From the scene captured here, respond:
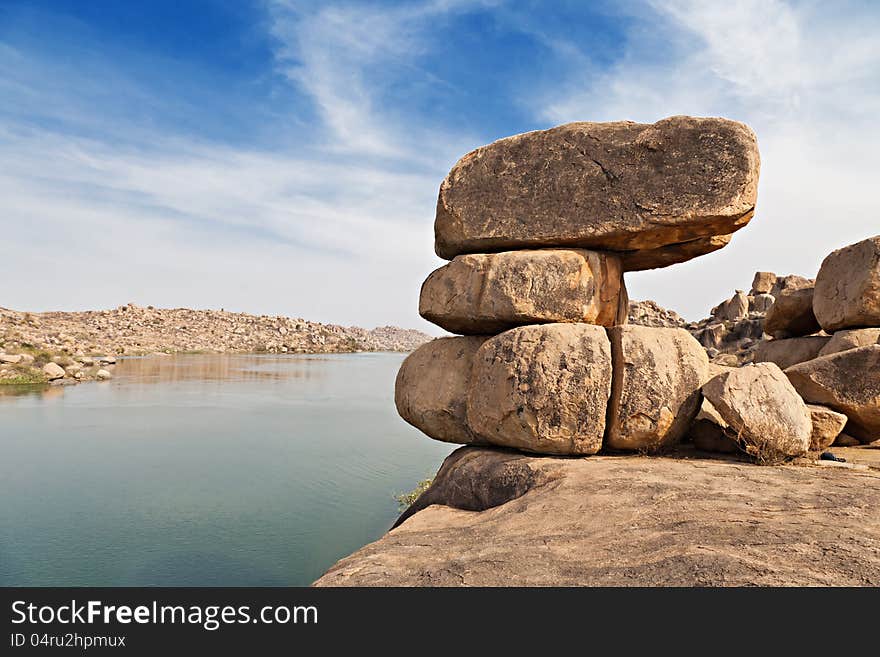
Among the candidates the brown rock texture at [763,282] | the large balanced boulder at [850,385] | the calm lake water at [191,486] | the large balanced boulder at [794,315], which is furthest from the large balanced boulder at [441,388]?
the brown rock texture at [763,282]

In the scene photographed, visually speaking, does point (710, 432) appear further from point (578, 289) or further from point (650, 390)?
point (578, 289)

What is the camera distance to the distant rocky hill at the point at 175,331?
2288 inches

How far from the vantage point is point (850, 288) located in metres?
9.52

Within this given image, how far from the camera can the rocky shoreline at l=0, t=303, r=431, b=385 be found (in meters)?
32.7

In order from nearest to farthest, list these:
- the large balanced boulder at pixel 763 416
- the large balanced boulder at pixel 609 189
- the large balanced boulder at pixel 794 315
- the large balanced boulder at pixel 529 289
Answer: the large balanced boulder at pixel 763 416
the large balanced boulder at pixel 609 189
the large balanced boulder at pixel 529 289
the large balanced boulder at pixel 794 315

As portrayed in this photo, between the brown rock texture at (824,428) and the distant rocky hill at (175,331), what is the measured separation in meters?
50.1

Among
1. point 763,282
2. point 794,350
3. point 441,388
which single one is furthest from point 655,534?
point 763,282

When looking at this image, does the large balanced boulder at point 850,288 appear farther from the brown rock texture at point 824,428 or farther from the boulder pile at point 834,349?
the brown rock texture at point 824,428

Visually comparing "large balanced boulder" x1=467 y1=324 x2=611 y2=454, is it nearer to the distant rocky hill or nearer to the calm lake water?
the calm lake water

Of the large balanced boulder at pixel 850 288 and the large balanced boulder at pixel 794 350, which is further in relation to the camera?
the large balanced boulder at pixel 794 350
